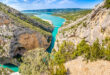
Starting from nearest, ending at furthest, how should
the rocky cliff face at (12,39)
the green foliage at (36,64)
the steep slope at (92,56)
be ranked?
the steep slope at (92,56)
the green foliage at (36,64)
the rocky cliff face at (12,39)

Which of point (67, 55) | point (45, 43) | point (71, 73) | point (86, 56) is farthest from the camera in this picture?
point (45, 43)

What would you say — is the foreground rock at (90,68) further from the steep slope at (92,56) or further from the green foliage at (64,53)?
the green foliage at (64,53)

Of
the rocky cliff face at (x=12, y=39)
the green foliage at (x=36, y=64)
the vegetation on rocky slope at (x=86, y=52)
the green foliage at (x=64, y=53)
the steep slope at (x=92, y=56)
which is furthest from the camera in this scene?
the rocky cliff face at (x=12, y=39)

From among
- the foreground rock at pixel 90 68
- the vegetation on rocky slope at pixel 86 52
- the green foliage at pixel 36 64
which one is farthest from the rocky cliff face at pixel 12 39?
the foreground rock at pixel 90 68

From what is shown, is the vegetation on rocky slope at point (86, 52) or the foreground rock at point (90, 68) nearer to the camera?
the foreground rock at point (90, 68)

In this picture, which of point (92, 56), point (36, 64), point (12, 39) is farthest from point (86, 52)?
point (12, 39)

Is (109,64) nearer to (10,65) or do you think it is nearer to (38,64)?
(38,64)

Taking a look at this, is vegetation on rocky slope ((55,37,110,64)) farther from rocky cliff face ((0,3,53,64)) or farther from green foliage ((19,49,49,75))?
rocky cliff face ((0,3,53,64))

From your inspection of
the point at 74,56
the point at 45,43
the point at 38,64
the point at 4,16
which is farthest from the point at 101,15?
the point at 4,16
